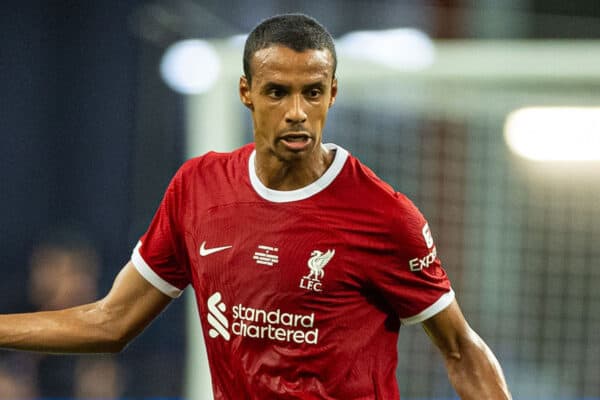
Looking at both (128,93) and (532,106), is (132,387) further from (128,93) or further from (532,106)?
(532,106)

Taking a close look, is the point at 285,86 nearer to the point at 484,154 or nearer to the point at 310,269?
the point at 310,269

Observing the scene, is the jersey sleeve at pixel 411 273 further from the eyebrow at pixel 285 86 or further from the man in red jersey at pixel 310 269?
the eyebrow at pixel 285 86

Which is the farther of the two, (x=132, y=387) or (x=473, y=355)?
(x=132, y=387)

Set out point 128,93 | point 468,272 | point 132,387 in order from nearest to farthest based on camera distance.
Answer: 1. point 468,272
2. point 132,387
3. point 128,93

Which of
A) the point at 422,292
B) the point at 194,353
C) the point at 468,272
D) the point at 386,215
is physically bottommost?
the point at 194,353

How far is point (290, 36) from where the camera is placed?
2602mm

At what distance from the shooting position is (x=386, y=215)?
2699 millimetres

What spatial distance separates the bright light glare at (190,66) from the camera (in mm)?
4863

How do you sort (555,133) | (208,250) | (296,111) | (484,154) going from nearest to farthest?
(296,111) < (208,250) < (555,133) < (484,154)

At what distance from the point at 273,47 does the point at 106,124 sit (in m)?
8.39

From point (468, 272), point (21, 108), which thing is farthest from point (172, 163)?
point (468, 272)

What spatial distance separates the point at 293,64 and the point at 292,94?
0.07 metres

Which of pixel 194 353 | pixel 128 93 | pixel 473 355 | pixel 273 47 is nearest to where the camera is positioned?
pixel 273 47

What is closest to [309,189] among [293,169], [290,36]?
[293,169]
